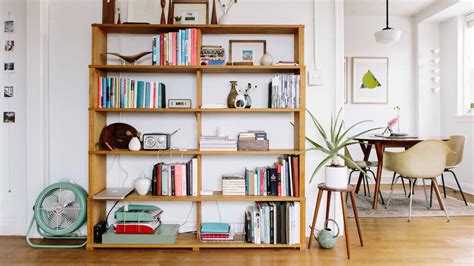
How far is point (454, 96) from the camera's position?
4.84 meters

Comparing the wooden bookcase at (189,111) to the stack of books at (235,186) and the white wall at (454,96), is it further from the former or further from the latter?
the white wall at (454,96)

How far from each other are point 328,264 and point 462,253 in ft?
3.49

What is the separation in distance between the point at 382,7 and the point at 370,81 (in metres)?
1.11

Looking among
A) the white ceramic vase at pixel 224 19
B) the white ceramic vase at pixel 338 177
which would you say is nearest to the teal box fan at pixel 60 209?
the white ceramic vase at pixel 224 19

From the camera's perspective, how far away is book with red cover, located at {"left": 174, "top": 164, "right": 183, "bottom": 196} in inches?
97.2

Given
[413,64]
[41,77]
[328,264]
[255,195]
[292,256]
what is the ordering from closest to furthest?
1. [328,264]
2. [292,256]
3. [255,195]
4. [41,77]
5. [413,64]

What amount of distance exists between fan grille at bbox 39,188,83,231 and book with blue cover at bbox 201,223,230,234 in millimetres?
989

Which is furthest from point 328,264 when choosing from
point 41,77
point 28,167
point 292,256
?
point 41,77

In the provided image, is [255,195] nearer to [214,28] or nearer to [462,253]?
[214,28]

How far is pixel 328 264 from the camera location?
7.20 feet

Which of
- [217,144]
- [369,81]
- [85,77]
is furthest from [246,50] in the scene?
[369,81]

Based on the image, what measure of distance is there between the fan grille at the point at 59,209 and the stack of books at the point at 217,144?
3.58ft

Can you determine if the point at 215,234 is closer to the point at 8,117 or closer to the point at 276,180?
the point at 276,180

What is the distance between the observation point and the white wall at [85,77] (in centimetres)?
272
